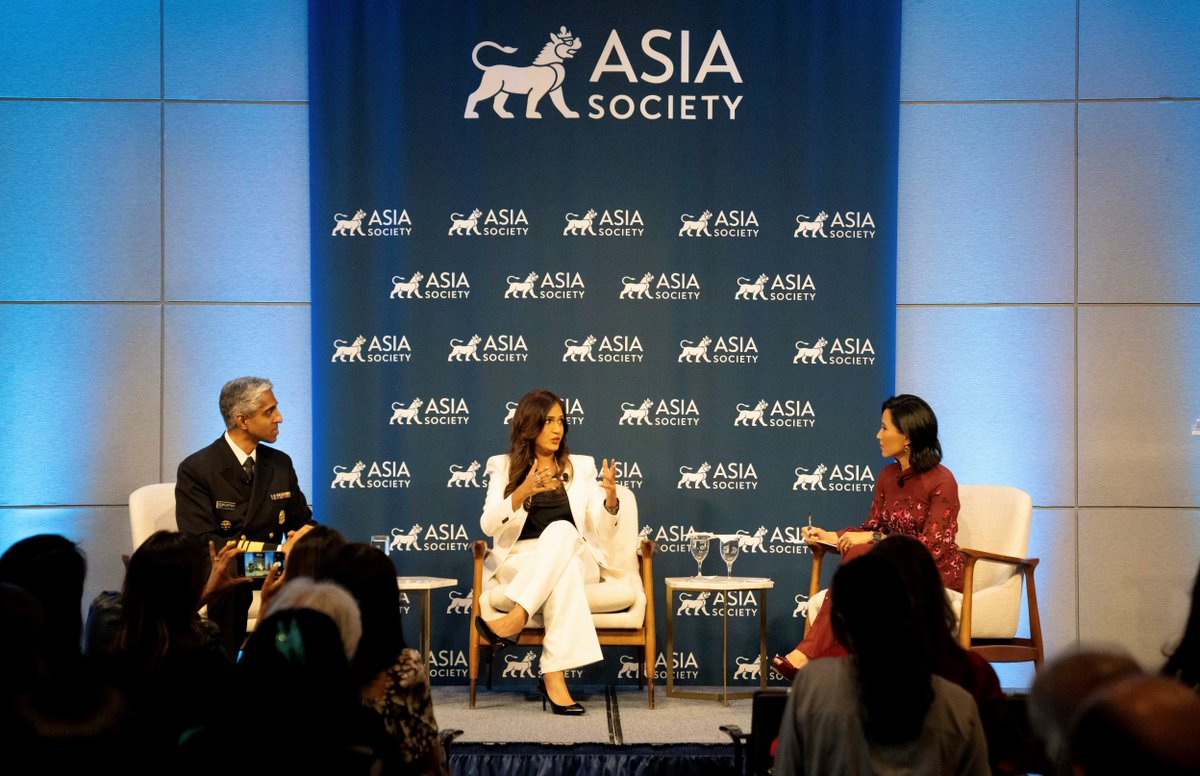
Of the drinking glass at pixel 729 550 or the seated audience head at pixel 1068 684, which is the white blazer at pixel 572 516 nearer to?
the drinking glass at pixel 729 550

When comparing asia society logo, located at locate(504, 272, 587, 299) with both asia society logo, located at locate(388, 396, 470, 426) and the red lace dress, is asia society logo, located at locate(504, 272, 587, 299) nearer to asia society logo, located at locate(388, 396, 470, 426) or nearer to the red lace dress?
asia society logo, located at locate(388, 396, 470, 426)

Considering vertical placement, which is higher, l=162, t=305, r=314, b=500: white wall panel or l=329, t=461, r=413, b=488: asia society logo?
l=162, t=305, r=314, b=500: white wall panel

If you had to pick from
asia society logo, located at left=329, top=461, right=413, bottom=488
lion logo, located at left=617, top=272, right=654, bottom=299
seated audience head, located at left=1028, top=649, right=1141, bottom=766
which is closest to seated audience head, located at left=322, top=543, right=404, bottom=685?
seated audience head, located at left=1028, top=649, right=1141, bottom=766

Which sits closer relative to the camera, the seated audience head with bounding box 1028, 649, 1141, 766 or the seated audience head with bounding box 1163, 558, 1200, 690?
the seated audience head with bounding box 1028, 649, 1141, 766

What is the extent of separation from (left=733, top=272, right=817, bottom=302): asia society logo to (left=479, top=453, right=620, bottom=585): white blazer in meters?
1.09

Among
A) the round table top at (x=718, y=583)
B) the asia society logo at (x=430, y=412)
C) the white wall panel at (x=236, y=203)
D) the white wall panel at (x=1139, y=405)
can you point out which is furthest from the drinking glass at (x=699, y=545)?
the white wall panel at (x=236, y=203)

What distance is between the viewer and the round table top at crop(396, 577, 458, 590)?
4.56 meters

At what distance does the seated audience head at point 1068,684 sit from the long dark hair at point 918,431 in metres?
3.20

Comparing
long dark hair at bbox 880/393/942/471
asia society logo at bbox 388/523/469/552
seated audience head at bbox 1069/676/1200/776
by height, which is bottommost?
asia society logo at bbox 388/523/469/552

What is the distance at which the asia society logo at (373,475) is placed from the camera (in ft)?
17.1

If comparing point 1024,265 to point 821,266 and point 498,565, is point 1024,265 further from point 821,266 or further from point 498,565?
point 498,565

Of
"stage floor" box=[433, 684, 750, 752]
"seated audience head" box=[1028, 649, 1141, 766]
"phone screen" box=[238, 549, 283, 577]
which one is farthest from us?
"stage floor" box=[433, 684, 750, 752]

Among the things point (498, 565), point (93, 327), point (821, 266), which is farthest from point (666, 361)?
point (93, 327)

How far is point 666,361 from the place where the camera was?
5.27 meters
